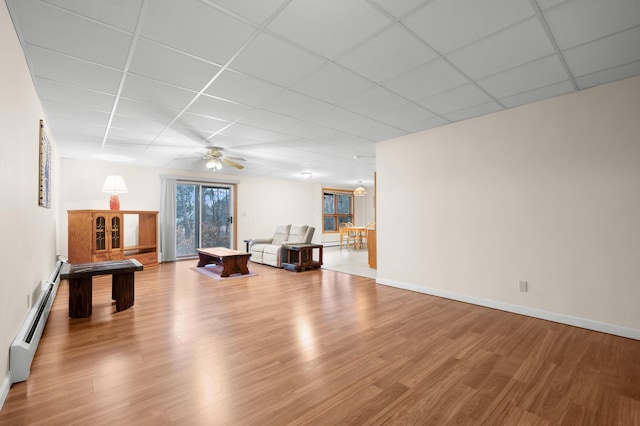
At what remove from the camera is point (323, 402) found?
174 cm

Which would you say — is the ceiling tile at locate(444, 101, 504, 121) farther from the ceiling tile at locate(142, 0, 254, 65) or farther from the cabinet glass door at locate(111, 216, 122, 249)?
the cabinet glass door at locate(111, 216, 122, 249)

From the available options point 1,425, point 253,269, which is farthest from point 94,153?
point 1,425

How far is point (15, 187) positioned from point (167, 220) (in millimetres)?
5409

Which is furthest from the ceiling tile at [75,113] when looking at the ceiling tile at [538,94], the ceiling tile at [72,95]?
the ceiling tile at [538,94]

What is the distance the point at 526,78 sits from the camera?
8.90ft

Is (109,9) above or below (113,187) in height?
above

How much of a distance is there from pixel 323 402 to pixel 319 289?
277 centimetres

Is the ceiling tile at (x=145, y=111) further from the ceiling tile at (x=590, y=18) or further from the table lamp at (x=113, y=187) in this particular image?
the ceiling tile at (x=590, y=18)

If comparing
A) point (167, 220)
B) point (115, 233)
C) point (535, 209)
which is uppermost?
point (535, 209)

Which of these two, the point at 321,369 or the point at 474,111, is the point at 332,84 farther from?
the point at 321,369

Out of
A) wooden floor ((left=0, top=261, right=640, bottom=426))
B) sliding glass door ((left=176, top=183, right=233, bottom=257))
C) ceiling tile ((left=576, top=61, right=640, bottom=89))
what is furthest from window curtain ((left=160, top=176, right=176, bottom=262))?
ceiling tile ((left=576, top=61, right=640, bottom=89))

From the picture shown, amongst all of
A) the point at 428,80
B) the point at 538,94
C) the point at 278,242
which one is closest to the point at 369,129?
the point at 428,80

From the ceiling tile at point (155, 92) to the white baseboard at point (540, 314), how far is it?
3997mm

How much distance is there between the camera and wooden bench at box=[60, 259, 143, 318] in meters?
3.15
